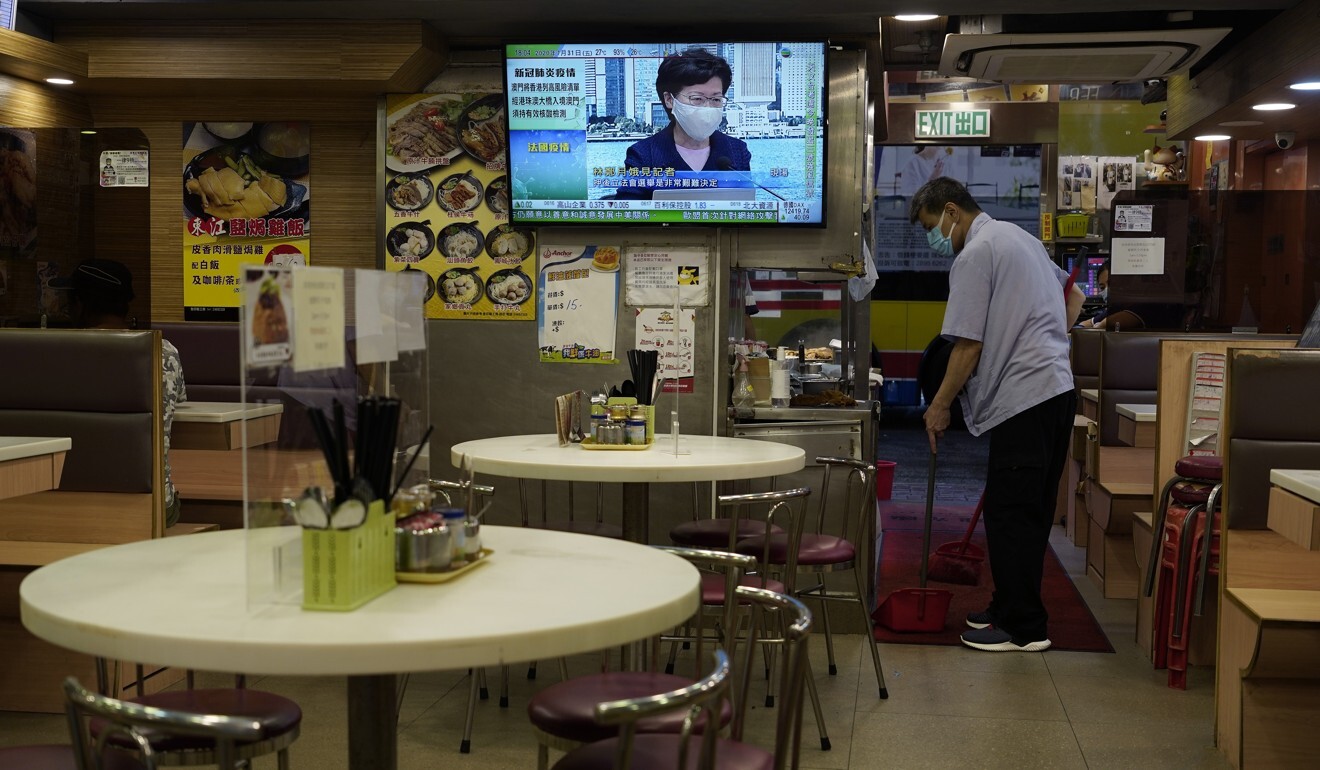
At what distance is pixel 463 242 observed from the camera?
5.97 m

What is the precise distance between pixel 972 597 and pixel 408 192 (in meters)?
3.37

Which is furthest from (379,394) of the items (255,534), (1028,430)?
(1028,430)

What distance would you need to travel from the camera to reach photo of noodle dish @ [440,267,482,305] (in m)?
5.96

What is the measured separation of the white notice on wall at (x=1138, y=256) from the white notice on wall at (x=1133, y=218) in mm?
65

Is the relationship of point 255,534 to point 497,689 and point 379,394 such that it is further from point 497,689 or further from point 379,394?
point 497,689

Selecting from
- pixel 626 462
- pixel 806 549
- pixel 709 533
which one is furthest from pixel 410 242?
pixel 806 549

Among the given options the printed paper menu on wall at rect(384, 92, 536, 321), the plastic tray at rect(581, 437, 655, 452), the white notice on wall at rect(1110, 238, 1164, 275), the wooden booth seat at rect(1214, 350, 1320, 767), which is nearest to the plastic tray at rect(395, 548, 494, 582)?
the plastic tray at rect(581, 437, 655, 452)

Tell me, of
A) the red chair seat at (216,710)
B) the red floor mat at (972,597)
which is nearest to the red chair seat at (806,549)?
the red floor mat at (972,597)

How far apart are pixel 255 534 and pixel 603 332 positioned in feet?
12.7

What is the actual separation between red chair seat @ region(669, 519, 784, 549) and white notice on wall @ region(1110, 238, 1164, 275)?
3830 millimetres

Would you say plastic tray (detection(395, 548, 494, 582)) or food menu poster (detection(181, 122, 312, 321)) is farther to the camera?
food menu poster (detection(181, 122, 312, 321))

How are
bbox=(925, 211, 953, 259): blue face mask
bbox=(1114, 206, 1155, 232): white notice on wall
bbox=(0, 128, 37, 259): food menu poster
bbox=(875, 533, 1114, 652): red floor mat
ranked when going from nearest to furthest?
bbox=(875, 533, 1114, 652): red floor mat → bbox=(925, 211, 953, 259): blue face mask → bbox=(0, 128, 37, 259): food menu poster → bbox=(1114, 206, 1155, 232): white notice on wall

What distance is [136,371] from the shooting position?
4.36m

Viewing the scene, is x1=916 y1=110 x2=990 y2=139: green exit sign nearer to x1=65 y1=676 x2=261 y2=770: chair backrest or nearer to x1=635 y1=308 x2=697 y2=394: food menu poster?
x1=635 y1=308 x2=697 y2=394: food menu poster
